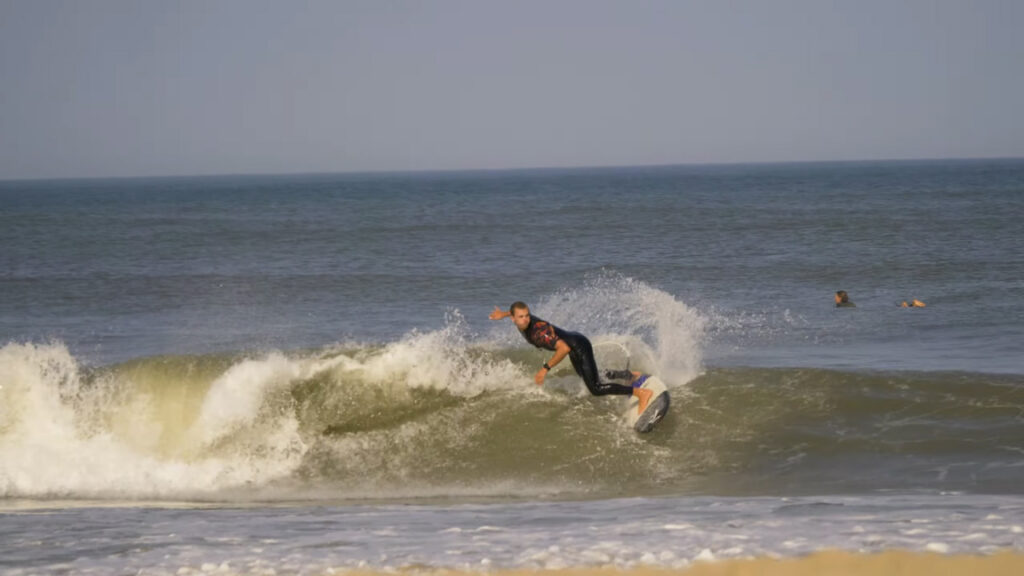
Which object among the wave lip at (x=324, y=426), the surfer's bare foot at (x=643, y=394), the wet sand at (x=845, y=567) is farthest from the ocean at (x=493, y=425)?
the surfer's bare foot at (x=643, y=394)

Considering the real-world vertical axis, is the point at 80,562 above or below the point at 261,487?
above

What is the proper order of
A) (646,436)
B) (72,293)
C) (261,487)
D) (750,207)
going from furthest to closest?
(750,207) → (72,293) → (646,436) → (261,487)

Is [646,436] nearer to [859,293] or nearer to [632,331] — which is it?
[632,331]

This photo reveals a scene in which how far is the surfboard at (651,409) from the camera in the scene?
11508 millimetres

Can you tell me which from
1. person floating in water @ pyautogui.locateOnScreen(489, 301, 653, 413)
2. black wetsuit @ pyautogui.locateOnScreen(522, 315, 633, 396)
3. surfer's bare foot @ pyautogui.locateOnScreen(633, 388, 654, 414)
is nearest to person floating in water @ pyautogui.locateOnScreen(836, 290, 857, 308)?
surfer's bare foot @ pyautogui.locateOnScreen(633, 388, 654, 414)

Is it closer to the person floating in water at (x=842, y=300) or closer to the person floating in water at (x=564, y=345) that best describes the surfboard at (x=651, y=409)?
the person floating in water at (x=564, y=345)

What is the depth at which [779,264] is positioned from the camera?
28266mm

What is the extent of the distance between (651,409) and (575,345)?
1.16 metres

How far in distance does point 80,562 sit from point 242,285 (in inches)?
801

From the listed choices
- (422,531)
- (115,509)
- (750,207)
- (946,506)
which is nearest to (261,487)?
(115,509)

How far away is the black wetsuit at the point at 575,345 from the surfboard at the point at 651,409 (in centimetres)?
43

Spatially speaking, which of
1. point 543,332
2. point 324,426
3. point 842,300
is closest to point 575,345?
point 543,332

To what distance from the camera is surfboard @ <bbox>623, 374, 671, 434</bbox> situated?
11508 mm

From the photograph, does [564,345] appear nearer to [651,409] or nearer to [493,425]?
[651,409]
